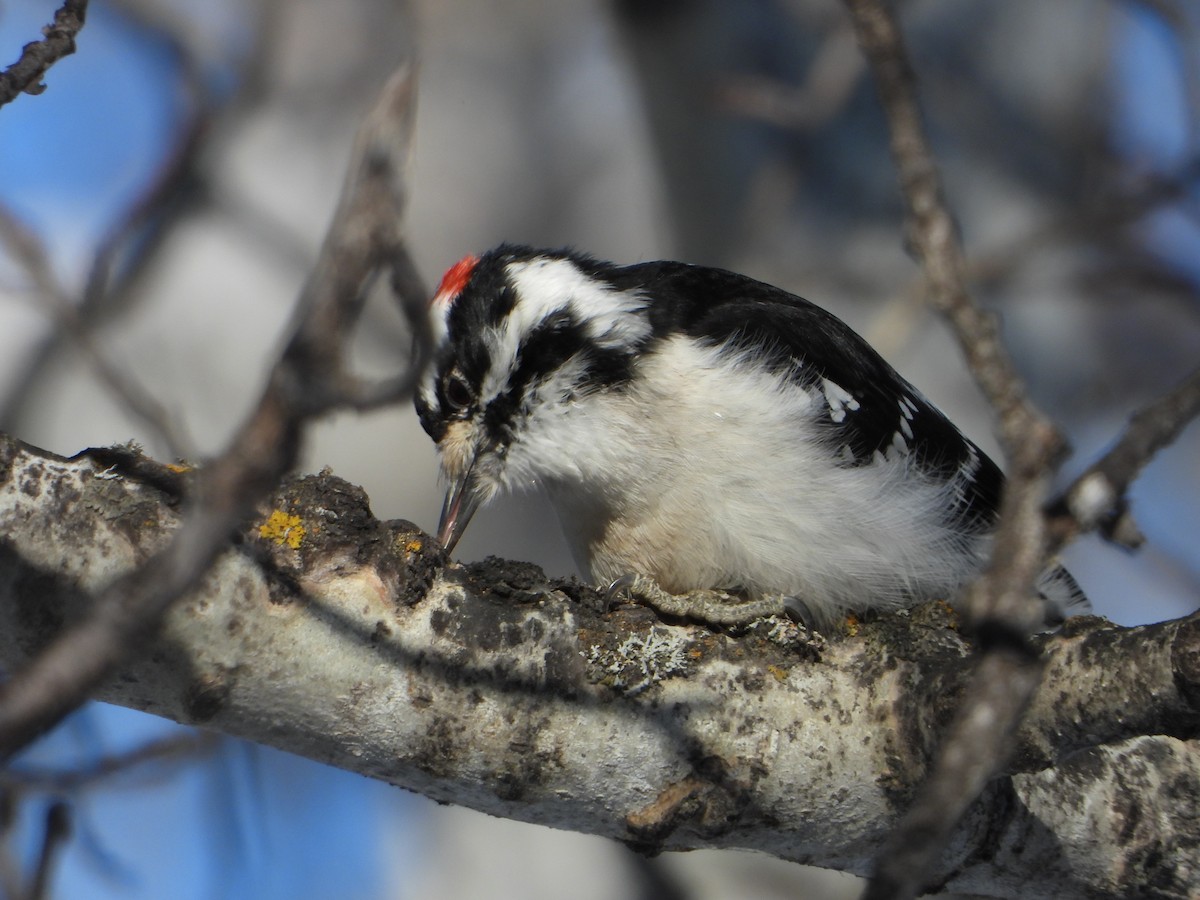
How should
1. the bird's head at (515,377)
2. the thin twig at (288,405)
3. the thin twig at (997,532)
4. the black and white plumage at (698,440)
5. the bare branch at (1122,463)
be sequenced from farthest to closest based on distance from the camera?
the bird's head at (515,377)
the black and white plumage at (698,440)
the bare branch at (1122,463)
the thin twig at (997,532)
the thin twig at (288,405)

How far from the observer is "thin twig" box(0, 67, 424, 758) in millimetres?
873

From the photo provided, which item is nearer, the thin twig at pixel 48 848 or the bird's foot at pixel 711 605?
the thin twig at pixel 48 848

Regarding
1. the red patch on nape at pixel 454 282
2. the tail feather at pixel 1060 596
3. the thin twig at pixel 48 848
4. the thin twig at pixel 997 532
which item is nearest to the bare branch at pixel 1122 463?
the thin twig at pixel 997 532

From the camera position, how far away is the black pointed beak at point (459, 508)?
10.1 feet

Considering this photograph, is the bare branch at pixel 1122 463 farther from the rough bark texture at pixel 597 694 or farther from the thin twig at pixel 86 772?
the thin twig at pixel 86 772

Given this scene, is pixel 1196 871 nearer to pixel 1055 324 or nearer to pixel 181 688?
pixel 181 688

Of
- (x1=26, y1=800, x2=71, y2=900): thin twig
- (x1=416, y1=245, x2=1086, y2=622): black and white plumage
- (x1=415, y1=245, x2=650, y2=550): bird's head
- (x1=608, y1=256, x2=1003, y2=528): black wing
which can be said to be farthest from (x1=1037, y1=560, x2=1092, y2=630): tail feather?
(x1=26, y1=800, x2=71, y2=900): thin twig

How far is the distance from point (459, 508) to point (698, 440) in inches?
26.8

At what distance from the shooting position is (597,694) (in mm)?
2195

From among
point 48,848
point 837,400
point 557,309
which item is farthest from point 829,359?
point 48,848

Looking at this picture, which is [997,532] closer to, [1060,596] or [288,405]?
[288,405]

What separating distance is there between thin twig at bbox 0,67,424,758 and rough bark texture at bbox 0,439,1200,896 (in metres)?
1.05

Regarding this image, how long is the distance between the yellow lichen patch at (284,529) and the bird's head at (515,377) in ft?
3.14

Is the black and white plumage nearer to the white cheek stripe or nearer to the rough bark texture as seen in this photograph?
the white cheek stripe
